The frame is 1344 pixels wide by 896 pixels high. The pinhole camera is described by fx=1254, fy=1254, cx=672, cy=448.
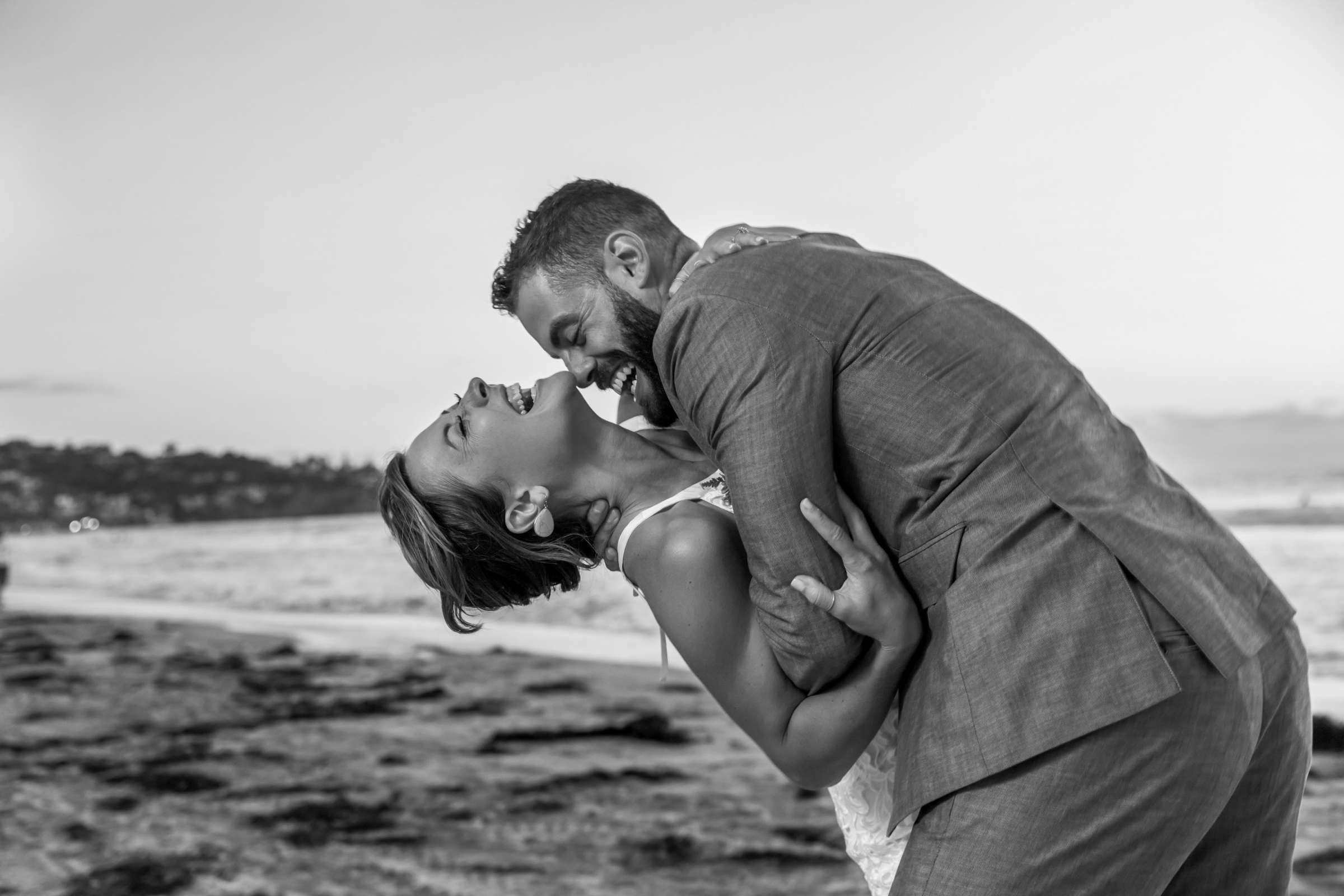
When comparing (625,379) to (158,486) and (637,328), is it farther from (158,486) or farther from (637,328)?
(158,486)

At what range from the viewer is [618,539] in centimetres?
171

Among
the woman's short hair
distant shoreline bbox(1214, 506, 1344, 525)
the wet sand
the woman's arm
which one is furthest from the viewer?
distant shoreline bbox(1214, 506, 1344, 525)

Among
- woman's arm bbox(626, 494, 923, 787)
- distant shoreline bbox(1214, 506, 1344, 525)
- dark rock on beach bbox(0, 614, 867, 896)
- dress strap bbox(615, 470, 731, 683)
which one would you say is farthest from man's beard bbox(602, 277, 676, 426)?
distant shoreline bbox(1214, 506, 1344, 525)

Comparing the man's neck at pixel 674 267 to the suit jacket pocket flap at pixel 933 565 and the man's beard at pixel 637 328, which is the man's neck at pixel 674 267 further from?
the suit jacket pocket flap at pixel 933 565

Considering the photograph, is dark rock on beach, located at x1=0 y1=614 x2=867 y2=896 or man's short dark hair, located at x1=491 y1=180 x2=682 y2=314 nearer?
man's short dark hair, located at x1=491 y1=180 x2=682 y2=314

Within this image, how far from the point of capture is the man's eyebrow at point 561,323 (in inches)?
67.4

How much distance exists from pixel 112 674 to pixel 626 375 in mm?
6156

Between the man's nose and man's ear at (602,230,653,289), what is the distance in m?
0.12

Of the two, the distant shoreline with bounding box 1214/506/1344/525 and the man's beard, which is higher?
the man's beard

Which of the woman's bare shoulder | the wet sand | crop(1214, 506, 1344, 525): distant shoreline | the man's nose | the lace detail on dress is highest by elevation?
the man's nose

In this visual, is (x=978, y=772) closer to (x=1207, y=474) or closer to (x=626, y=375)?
(x=626, y=375)

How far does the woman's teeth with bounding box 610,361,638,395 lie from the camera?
1727 mm

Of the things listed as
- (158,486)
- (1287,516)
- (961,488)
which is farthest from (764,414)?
(158,486)

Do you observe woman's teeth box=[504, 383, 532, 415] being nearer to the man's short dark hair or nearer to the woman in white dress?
the woman in white dress
